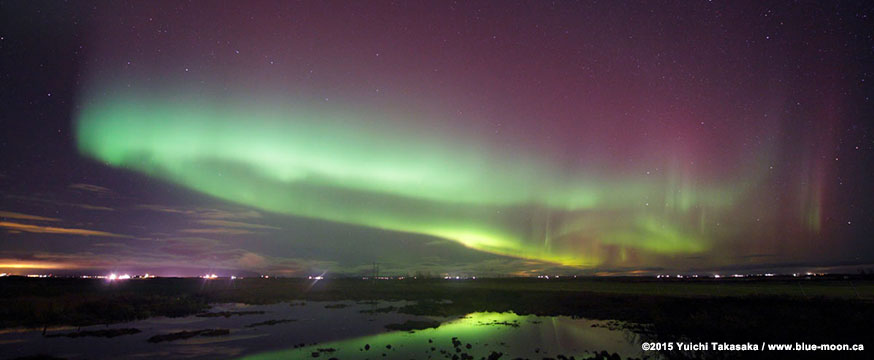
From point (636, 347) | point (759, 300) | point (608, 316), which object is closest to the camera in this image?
point (636, 347)

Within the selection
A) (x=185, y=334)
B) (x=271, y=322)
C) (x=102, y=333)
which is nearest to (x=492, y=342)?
(x=185, y=334)

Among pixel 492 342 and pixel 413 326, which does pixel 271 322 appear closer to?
pixel 413 326

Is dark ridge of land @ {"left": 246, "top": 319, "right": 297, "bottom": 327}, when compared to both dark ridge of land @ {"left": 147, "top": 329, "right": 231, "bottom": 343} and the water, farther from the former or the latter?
dark ridge of land @ {"left": 147, "top": 329, "right": 231, "bottom": 343}

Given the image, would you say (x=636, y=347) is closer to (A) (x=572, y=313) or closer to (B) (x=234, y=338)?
(A) (x=572, y=313)

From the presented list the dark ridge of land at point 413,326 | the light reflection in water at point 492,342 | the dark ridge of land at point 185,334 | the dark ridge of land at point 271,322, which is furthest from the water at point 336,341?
the dark ridge of land at point 413,326

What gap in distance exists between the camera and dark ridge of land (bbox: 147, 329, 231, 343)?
3070 cm

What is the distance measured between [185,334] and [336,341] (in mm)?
13290

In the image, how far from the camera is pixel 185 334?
3269cm

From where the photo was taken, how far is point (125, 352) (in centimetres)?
2648

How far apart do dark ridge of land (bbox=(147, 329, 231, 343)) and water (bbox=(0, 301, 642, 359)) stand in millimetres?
753

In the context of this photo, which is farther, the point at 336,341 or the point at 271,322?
the point at 271,322

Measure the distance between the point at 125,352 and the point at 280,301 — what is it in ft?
163

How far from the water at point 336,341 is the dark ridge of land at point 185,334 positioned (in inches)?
29.6

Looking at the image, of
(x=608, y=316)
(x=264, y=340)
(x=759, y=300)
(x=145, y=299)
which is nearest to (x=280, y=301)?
(x=145, y=299)
